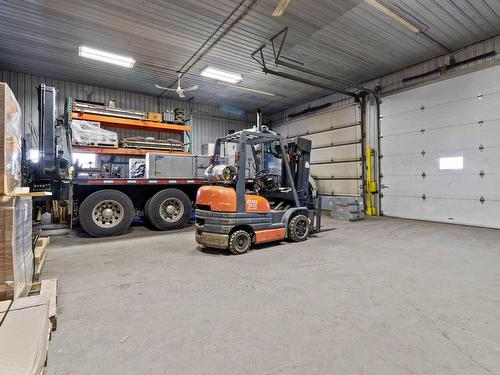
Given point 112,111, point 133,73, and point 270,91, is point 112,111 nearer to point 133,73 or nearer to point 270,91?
point 133,73

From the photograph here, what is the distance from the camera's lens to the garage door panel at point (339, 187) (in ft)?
33.3

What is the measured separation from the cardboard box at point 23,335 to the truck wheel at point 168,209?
16.5ft

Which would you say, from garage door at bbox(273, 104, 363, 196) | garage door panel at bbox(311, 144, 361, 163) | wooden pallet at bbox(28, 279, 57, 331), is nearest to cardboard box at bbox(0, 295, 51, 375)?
wooden pallet at bbox(28, 279, 57, 331)

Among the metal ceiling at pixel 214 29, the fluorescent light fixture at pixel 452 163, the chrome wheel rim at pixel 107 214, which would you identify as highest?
the metal ceiling at pixel 214 29

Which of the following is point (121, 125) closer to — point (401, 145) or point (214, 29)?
point (214, 29)

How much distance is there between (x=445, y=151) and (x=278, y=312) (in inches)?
309

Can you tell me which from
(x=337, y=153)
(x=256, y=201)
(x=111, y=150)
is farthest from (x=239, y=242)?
(x=337, y=153)

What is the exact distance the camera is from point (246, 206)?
4711 mm

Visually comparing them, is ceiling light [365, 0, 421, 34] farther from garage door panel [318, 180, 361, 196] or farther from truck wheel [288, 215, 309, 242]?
garage door panel [318, 180, 361, 196]

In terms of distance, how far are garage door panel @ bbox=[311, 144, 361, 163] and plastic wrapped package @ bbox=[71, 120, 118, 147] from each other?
26.4ft

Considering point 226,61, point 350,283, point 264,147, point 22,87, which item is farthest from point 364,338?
point 22,87

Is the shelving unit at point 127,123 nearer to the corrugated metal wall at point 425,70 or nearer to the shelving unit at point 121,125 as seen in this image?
the shelving unit at point 121,125

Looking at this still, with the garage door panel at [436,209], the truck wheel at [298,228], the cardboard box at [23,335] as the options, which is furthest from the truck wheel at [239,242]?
the garage door panel at [436,209]

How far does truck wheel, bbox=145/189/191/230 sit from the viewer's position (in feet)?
21.6
